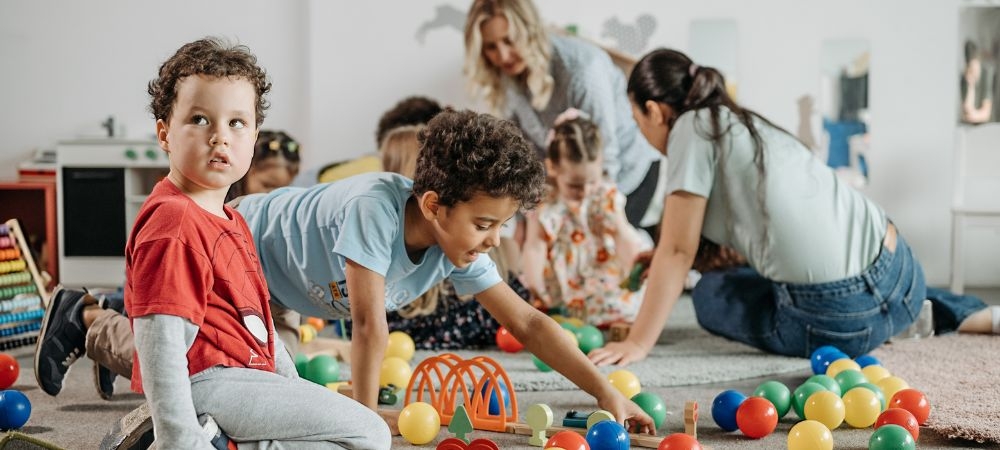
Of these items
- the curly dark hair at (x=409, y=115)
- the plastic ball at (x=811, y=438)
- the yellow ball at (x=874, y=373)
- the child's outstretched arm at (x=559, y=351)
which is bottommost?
the yellow ball at (x=874, y=373)

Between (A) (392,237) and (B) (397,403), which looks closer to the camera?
(A) (392,237)

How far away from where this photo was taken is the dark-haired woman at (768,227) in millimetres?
2746

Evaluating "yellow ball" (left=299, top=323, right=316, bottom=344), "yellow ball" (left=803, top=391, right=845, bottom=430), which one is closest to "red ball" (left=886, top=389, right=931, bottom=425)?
"yellow ball" (left=803, top=391, right=845, bottom=430)

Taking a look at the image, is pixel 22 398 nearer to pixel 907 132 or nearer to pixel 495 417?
pixel 495 417

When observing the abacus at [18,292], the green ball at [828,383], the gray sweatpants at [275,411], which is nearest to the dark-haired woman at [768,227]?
the green ball at [828,383]

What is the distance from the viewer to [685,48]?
481cm

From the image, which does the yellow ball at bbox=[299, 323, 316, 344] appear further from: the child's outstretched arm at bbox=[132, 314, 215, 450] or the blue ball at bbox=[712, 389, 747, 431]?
the child's outstretched arm at bbox=[132, 314, 215, 450]

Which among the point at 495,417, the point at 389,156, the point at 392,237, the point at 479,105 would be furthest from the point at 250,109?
the point at 479,105

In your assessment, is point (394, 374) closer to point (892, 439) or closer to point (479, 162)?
point (479, 162)

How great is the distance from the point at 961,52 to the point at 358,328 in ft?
12.6

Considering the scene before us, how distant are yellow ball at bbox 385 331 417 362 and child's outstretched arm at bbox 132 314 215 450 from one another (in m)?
1.40

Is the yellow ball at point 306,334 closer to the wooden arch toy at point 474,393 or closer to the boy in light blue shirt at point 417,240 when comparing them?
the boy in light blue shirt at point 417,240

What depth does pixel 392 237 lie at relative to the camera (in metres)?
1.90

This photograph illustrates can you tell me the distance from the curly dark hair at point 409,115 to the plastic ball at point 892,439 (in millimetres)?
2412
